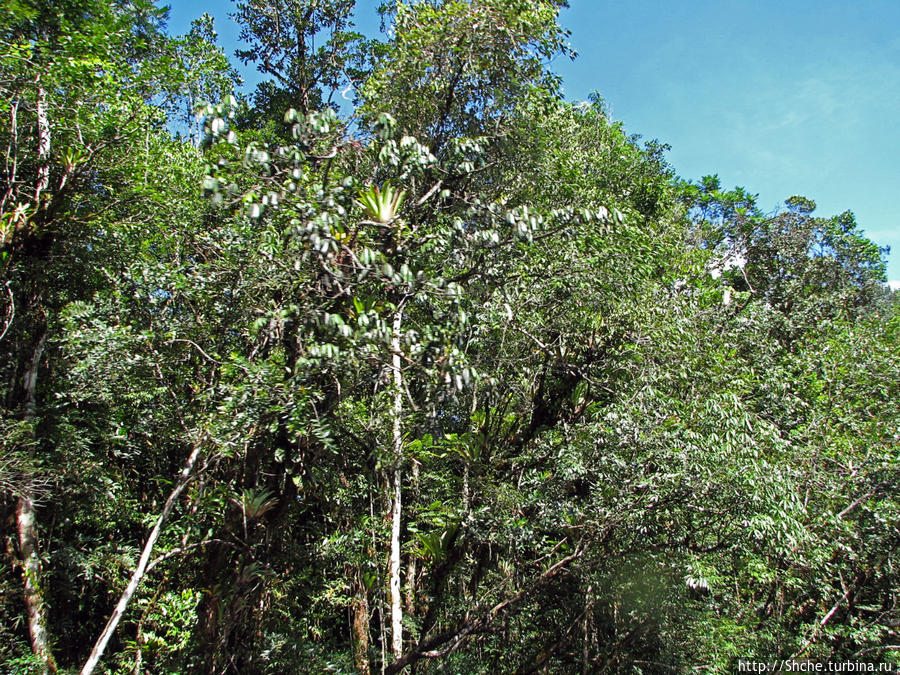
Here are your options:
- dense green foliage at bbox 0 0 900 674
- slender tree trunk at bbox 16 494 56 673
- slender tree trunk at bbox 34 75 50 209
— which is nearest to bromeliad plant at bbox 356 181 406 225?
dense green foliage at bbox 0 0 900 674

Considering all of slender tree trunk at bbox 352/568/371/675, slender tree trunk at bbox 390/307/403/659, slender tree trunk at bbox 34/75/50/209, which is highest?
slender tree trunk at bbox 34/75/50/209

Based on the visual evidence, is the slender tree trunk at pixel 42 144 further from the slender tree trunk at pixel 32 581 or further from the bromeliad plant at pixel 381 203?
the bromeliad plant at pixel 381 203

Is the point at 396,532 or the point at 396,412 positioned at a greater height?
the point at 396,412

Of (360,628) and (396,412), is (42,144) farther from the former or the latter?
(360,628)

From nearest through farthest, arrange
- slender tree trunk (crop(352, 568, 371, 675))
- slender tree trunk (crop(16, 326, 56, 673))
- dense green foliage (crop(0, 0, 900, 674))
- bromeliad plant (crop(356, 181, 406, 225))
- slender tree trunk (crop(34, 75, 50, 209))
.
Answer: bromeliad plant (crop(356, 181, 406, 225)) < dense green foliage (crop(0, 0, 900, 674)) < slender tree trunk (crop(16, 326, 56, 673)) < slender tree trunk (crop(352, 568, 371, 675)) < slender tree trunk (crop(34, 75, 50, 209))

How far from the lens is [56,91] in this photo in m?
5.63

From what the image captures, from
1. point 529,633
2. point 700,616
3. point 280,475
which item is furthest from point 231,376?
point 700,616

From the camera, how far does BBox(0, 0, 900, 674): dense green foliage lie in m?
4.34

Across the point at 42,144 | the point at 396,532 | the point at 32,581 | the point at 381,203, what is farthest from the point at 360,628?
the point at 42,144

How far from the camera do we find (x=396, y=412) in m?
4.65

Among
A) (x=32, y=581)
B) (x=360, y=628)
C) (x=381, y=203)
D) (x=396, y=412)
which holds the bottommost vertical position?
(x=360, y=628)

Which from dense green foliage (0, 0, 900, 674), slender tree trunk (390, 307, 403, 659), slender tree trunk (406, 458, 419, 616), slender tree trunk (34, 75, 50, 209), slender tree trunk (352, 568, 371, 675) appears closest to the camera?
dense green foliage (0, 0, 900, 674)

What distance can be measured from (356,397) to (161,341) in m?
1.78

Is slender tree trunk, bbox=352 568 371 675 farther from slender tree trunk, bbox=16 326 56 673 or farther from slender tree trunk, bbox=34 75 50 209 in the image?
slender tree trunk, bbox=34 75 50 209
